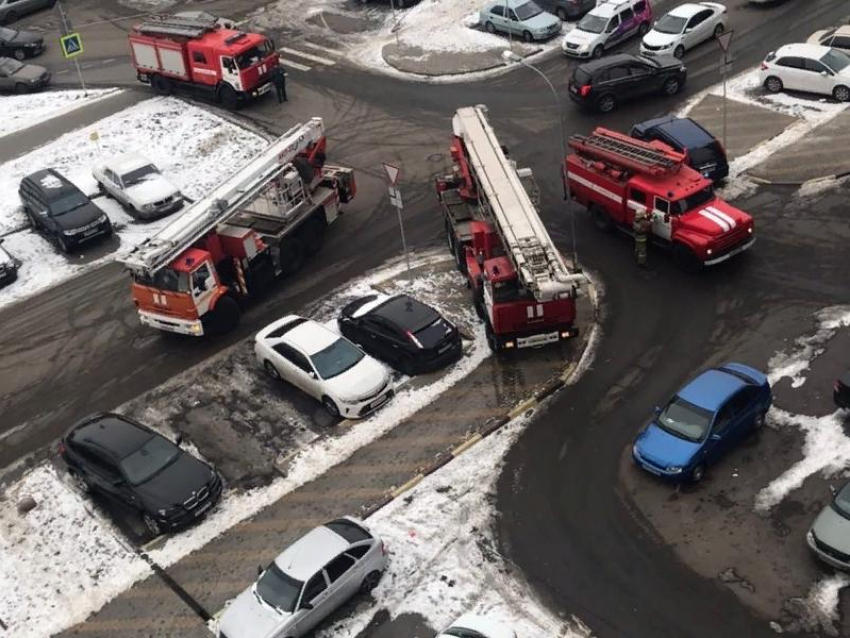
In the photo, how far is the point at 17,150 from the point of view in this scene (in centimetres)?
4166

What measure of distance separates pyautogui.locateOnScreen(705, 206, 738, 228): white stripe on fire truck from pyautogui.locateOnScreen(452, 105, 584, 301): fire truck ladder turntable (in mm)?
5196

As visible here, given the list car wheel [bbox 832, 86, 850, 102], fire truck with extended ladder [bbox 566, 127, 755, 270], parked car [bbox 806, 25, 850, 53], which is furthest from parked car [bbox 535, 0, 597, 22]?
fire truck with extended ladder [bbox 566, 127, 755, 270]

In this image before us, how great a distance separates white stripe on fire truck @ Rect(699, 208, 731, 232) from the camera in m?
28.3

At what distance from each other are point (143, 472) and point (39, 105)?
91.0 feet

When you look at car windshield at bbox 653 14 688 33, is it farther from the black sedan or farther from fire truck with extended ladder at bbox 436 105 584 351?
Answer: the black sedan

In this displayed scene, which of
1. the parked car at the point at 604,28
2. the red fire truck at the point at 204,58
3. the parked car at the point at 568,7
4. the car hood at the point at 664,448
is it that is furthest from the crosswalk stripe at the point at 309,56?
the car hood at the point at 664,448

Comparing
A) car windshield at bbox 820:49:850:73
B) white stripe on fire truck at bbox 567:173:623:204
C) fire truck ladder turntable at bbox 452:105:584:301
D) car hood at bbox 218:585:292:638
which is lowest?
car hood at bbox 218:585:292:638

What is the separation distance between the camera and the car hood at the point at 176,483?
75.0 ft

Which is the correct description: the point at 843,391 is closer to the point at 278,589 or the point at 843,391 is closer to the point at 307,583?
the point at 307,583

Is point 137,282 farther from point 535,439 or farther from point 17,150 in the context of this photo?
point 17,150

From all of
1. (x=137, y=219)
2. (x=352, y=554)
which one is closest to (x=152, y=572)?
(x=352, y=554)

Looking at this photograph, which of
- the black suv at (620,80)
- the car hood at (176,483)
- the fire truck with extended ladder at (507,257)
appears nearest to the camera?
the car hood at (176,483)

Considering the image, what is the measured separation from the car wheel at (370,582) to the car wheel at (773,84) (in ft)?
84.6

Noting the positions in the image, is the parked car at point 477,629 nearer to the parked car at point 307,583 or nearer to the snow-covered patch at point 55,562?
the parked car at point 307,583
